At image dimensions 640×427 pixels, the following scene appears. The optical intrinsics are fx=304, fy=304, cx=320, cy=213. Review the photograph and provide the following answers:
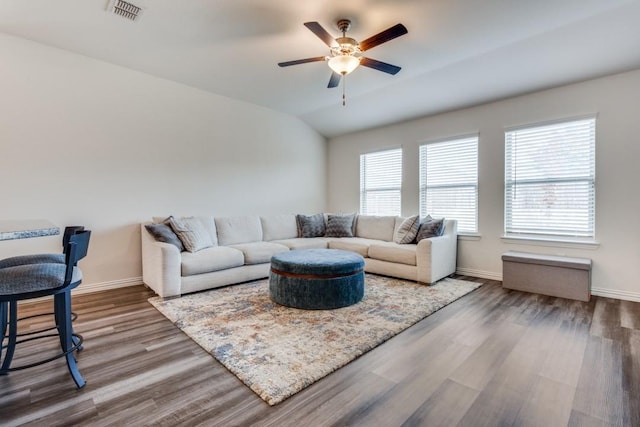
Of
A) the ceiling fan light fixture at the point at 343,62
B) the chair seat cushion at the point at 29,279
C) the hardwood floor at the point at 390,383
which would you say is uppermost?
the ceiling fan light fixture at the point at 343,62

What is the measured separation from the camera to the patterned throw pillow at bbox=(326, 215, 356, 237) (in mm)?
5414

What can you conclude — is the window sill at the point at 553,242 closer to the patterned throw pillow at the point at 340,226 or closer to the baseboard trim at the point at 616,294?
the baseboard trim at the point at 616,294

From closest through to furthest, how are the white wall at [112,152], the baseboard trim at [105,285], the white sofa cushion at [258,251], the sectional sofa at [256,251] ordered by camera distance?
1. the white wall at [112,152]
2. the sectional sofa at [256,251]
3. the baseboard trim at [105,285]
4. the white sofa cushion at [258,251]

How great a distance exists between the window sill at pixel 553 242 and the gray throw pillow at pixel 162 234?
4.47 meters

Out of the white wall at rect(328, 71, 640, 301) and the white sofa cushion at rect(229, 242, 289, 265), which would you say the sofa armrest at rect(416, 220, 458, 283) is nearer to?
the white wall at rect(328, 71, 640, 301)

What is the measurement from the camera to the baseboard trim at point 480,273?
4.41 m

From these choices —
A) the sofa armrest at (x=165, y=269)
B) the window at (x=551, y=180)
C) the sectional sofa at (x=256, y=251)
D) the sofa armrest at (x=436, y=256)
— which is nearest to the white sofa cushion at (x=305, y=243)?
the sectional sofa at (x=256, y=251)

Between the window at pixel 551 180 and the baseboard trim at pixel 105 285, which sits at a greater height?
the window at pixel 551 180

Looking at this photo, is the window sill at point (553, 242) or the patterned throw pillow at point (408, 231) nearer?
the window sill at point (553, 242)

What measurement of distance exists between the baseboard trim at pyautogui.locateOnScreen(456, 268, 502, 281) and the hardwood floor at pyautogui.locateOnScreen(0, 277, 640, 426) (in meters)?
1.54

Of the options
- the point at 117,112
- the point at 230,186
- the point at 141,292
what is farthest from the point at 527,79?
the point at 141,292

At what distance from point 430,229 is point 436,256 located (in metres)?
0.47

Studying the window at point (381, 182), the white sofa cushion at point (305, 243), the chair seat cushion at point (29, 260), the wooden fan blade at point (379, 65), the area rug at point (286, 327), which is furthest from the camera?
the window at point (381, 182)

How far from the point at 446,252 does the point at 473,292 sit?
0.72m
